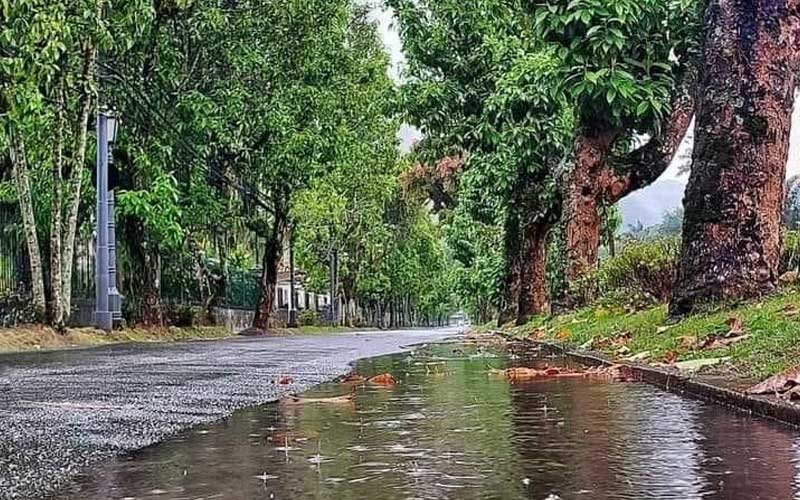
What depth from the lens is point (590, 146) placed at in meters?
A: 18.6

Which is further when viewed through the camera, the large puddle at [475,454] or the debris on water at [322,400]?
the debris on water at [322,400]

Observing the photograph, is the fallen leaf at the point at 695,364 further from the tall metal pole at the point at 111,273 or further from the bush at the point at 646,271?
the tall metal pole at the point at 111,273

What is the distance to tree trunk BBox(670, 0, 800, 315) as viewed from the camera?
11258mm

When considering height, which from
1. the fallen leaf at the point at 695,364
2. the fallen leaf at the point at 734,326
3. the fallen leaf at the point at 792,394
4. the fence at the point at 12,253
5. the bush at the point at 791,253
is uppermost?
the fence at the point at 12,253

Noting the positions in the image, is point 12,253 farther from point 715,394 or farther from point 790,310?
point 715,394

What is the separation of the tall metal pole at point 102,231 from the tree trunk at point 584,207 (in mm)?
9147

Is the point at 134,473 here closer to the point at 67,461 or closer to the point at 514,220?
the point at 67,461

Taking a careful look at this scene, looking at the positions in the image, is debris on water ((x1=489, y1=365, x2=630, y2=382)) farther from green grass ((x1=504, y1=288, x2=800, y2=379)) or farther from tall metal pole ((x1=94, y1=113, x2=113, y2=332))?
tall metal pole ((x1=94, y1=113, x2=113, y2=332))

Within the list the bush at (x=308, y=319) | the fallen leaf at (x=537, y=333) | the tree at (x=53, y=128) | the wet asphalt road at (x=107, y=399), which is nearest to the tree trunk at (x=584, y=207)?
the fallen leaf at (x=537, y=333)

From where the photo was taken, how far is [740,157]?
11.4 meters

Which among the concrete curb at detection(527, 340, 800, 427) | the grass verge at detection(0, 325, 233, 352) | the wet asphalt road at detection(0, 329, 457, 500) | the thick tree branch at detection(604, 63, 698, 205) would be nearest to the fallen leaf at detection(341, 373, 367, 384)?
the wet asphalt road at detection(0, 329, 457, 500)

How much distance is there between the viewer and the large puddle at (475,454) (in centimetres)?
399

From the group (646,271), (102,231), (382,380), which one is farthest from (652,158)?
(102,231)

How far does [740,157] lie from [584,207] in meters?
7.86
